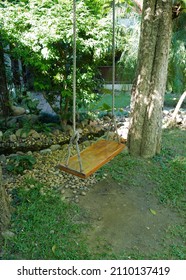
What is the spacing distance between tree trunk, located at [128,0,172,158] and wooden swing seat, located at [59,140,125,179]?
0.82 metres

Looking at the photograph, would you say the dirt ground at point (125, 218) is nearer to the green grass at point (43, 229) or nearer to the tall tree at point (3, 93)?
the green grass at point (43, 229)

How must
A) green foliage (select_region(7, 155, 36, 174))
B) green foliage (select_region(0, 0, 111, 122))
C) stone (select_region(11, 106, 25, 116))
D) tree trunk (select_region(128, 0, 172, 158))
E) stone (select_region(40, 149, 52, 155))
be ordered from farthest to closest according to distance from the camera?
stone (select_region(11, 106, 25, 116)), stone (select_region(40, 149, 52, 155)), green foliage (select_region(0, 0, 111, 122)), green foliage (select_region(7, 155, 36, 174)), tree trunk (select_region(128, 0, 172, 158))

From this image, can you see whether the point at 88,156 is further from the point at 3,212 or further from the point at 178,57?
the point at 178,57

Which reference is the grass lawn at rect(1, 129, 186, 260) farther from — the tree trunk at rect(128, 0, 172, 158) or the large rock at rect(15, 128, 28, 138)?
the large rock at rect(15, 128, 28, 138)

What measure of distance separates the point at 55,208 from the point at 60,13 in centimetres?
257

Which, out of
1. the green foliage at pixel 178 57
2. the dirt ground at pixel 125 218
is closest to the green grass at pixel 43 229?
the dirt ground at pixel 125 218

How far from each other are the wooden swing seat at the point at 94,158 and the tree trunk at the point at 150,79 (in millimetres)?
818

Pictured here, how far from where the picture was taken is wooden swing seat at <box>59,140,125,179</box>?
2055 mm

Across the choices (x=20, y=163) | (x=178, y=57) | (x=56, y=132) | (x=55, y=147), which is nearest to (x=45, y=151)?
(x=55, y=147)

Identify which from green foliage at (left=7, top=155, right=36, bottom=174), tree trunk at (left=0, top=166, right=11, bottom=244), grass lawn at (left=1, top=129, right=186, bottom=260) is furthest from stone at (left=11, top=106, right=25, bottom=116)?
tree trunk at (left=0, top=166, right=11, bottom=244)

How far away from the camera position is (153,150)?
134 inches

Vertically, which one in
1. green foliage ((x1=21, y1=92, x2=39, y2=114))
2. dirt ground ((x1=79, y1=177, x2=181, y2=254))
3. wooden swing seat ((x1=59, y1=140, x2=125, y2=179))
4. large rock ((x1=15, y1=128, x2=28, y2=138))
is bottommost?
dirt ground ((x1=79, y1=177, x2=181, y2=254))

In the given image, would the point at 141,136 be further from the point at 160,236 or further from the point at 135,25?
the point at 135,25

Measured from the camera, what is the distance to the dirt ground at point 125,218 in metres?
2.09
